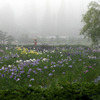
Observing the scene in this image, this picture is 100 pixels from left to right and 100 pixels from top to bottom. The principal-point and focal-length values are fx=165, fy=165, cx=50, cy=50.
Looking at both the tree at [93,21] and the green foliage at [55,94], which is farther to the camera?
the tree at [93,21]

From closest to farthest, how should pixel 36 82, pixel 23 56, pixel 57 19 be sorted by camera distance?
pixel 36 82
pixel 23 56
pixel 57 19

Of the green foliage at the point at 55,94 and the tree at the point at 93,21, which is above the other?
the tree at the point at 93,21

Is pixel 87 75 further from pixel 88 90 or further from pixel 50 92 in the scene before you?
pixel 50 92

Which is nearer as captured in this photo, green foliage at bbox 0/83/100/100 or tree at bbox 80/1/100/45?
green foliage at bbox 0/83/100/100

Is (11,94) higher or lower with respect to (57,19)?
lower

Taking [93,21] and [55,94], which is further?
[93,21]

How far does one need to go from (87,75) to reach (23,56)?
634 cm

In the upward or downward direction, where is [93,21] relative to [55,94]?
upward

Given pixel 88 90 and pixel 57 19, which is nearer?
pixel 88 90

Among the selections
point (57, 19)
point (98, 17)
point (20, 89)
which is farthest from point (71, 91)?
point (57, 19)

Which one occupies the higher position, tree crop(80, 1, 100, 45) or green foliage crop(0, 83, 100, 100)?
tree crop(80, 1, 100, 45)

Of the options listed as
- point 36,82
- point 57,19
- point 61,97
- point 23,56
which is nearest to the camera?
point 61,97

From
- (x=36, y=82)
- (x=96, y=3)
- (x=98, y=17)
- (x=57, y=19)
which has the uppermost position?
(x=57, y=19)

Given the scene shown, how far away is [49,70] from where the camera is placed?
7855 millimetres
